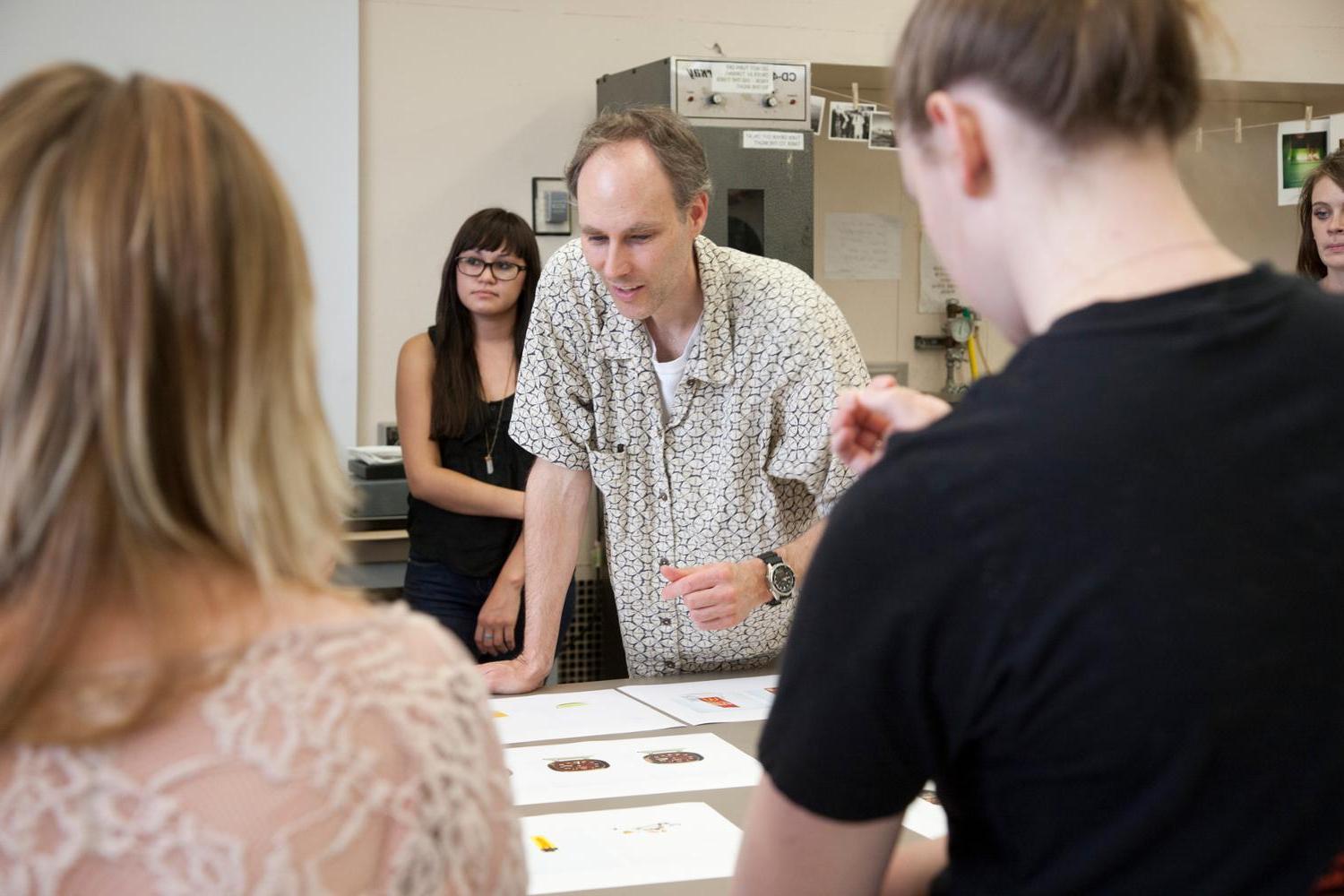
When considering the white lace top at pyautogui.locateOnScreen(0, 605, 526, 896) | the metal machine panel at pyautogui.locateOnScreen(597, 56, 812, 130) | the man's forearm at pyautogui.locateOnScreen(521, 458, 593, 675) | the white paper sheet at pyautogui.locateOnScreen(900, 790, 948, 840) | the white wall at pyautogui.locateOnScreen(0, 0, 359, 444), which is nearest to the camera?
the white lace top at pyautogui.locateOnScreen(0, 605, 526, 896)

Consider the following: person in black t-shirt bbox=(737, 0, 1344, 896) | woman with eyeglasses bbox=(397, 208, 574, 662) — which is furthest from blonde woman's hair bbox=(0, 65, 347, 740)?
woman with eyeglasses bbox=(397, 208, 574, 662)

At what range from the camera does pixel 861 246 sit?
5.10 meters

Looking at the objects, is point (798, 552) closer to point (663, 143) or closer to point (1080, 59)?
point (663, 143)

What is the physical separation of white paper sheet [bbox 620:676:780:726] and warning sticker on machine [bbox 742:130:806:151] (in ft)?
6.58

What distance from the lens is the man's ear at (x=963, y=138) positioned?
0.79 metres

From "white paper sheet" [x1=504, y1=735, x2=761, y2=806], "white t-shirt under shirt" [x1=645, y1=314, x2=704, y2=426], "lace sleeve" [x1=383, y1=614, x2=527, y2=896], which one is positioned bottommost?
"white paper sheet" [x1=504, y1=735, x2=761, y2=806]

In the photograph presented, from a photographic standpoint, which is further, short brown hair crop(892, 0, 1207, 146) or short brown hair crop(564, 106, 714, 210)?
short brown hair crop(564, 106, 714, 210)

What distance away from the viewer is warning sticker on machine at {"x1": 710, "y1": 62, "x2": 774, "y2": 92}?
3.76 m

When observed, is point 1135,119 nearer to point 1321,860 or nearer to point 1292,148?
point 1321,860

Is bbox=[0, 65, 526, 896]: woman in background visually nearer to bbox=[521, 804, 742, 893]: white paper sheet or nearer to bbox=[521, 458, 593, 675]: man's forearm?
bbox=[521, 804, 742, 893]: white paper sheet

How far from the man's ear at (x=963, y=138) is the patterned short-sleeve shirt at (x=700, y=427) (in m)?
1.37

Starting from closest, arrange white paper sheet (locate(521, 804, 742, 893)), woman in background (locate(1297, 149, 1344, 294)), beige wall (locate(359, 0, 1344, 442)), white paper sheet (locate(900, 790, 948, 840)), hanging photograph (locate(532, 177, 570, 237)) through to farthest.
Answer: white paper sheet (locate(521, 804, 742, 893))
white paper sheet (locate(900, 790, 948, 840))
woman in background (locate(1297, 149, 1344, 294))
beige wall (locate(359, 0, 1344, 442))
hanging photograph (locate(532, 177, 570, 237))

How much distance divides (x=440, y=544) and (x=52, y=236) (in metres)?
2.51

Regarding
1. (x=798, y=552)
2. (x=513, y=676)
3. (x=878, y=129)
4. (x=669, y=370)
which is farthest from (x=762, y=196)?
(x=513, y=676)
